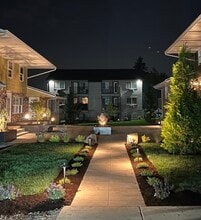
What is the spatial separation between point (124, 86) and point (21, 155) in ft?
137

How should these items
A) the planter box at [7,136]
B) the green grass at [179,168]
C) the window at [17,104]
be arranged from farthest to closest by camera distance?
the window at [17,104] < the planter box at [7,136] < the green grass at [179,168]

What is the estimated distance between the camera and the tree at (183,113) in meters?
13.4

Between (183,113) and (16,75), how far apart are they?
1652 centimetres

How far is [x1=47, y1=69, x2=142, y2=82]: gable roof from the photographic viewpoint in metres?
54.7

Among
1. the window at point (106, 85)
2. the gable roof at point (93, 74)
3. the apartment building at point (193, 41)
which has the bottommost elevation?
the apartment building at point (193, 41)

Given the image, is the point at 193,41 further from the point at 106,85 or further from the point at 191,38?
the point at 106,85

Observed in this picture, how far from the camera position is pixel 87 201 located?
6.57m

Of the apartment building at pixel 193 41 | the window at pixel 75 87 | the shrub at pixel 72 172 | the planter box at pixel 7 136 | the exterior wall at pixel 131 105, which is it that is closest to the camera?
the shrub at pixel 72 172

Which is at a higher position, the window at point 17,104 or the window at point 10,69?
the window at point 10,69

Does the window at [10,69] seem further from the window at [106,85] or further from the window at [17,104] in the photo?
the window at [106,85]

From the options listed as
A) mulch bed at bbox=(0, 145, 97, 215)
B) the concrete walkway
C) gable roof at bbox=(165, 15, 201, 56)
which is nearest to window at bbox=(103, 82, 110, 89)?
gable roof at bbox=(165, 15, 201, 56)

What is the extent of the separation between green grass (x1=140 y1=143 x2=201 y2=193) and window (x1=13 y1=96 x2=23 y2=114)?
52.1 ft

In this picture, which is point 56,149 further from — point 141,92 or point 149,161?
point 141,92

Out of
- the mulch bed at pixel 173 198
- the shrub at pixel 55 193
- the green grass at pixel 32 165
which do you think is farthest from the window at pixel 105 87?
the shrub at pixel 55 193
